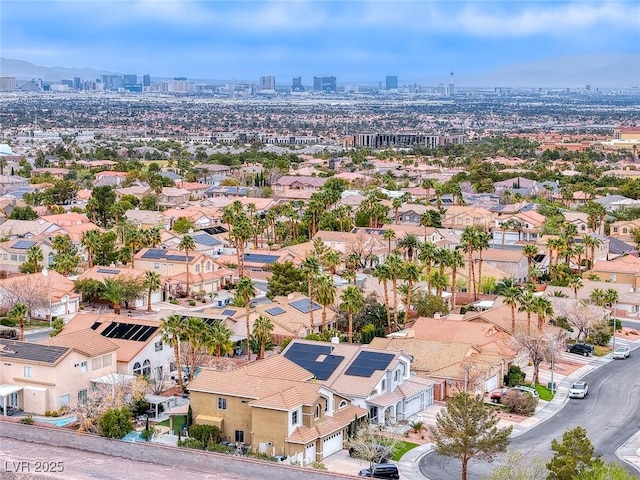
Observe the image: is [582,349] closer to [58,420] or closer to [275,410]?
[275,410]

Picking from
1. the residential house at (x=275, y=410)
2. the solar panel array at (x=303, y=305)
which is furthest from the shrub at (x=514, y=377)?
the solar panel array at (x=303, y=305)

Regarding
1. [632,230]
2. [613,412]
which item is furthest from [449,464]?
[632,230]

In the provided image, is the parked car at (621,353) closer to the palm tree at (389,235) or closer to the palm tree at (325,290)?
the palm tree at (325,290)

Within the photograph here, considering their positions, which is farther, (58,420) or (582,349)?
(582,349)

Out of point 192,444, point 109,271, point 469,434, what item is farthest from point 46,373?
point 109,271

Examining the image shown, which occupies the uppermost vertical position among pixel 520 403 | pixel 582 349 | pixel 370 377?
pixel 370 377

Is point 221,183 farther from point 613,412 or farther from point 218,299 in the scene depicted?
point 613,412
